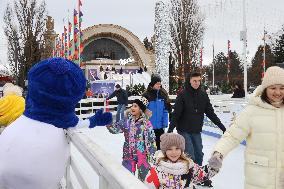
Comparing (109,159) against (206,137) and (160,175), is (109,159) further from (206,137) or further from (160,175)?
(206,137)

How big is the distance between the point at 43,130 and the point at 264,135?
148cm

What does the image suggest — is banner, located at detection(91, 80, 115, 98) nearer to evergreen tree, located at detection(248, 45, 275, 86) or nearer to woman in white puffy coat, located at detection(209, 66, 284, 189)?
woman in white puffy coat, located at detection(209, 66, 284, 189)

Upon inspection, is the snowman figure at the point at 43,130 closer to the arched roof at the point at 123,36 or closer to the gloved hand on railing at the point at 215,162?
the gloved hand on railing at the point at 215,162

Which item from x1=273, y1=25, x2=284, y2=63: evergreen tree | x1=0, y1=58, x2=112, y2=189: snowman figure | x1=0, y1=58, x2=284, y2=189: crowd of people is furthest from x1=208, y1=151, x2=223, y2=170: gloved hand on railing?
x1=273, y1=25, x2=284, y2=63: evergreen tree

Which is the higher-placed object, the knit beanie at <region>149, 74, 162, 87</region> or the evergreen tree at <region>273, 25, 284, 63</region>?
the evergreen tree at <region>273, 25, 284, 63</region>

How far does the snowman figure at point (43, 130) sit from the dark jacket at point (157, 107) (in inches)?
172

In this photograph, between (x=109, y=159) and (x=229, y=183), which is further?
(x=229, y=183)

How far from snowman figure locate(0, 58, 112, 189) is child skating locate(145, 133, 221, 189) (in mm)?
761

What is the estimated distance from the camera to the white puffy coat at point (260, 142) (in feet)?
9.93

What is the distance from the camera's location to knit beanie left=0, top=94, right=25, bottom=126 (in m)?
3.76

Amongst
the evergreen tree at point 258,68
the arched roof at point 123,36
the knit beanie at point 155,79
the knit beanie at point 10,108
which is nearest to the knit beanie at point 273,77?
the knit beanie at point 10,108

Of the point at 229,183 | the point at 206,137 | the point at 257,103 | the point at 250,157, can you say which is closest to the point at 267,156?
the point at 250,157

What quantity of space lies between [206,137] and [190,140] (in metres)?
6.37

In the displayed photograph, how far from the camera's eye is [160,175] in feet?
10.6
